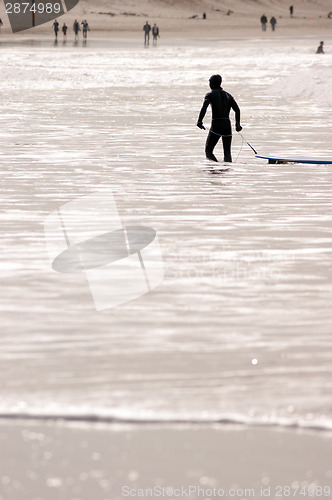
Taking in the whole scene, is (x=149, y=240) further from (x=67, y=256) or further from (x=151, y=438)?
(x=151, y=438)

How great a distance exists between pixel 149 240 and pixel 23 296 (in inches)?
97.9

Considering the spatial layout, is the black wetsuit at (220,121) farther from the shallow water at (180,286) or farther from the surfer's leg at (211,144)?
the shallow water at (180,286)

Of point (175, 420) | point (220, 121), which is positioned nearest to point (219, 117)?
point (220, 121)

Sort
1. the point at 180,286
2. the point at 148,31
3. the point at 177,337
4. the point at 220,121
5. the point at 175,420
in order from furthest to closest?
1. the point at 148,31
2. the point at 220,121
3. the point at 180,286
4. the point at 177,337
5. the point at 175,420

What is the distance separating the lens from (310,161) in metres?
17.3

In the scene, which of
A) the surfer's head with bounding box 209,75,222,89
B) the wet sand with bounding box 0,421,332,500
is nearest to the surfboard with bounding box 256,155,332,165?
the surfer's head with bounding box 209,75,222,89

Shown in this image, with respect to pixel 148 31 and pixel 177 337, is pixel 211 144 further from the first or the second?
pixel 148 31

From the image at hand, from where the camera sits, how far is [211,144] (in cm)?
1822

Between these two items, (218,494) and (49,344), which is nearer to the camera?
(218,494)

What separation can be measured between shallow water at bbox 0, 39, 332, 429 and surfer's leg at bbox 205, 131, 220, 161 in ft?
0.43

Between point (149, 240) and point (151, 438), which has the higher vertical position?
point (151, 438)

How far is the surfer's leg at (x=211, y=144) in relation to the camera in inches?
712

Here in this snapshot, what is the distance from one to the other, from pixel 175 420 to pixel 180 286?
329 centimetres

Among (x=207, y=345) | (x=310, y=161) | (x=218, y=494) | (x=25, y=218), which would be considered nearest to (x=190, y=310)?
(x=207, y=345)
